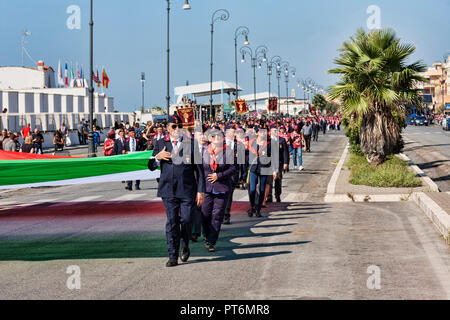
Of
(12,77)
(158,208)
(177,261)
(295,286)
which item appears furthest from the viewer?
(12,77)

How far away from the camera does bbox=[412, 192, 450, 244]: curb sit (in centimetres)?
1130

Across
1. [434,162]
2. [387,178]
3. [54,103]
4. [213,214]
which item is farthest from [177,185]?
[54,103]

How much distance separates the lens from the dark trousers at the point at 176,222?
9164 millimetres

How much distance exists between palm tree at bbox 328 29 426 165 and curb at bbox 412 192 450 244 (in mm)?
5346

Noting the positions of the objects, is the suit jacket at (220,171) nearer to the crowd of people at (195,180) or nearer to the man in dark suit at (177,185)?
the crowd of people at (195,180)

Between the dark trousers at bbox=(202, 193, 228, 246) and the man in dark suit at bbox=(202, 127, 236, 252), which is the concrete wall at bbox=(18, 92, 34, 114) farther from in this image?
the dark trousers at bbox=(202, 193, 228, 246)

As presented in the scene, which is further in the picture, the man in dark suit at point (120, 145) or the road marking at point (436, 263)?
the man in dark suit at point (120, 145)

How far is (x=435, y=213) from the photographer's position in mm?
12797

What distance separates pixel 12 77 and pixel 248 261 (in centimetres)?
8209

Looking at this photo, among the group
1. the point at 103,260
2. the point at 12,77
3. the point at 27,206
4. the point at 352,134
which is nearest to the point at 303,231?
the point at 103,260

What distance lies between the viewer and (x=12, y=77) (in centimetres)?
8581

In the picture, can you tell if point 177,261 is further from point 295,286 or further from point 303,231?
point 303,231

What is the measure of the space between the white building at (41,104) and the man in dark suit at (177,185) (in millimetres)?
34476

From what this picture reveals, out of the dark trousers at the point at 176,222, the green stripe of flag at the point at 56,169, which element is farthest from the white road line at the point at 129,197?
the dark trousers at the point at 176,222
